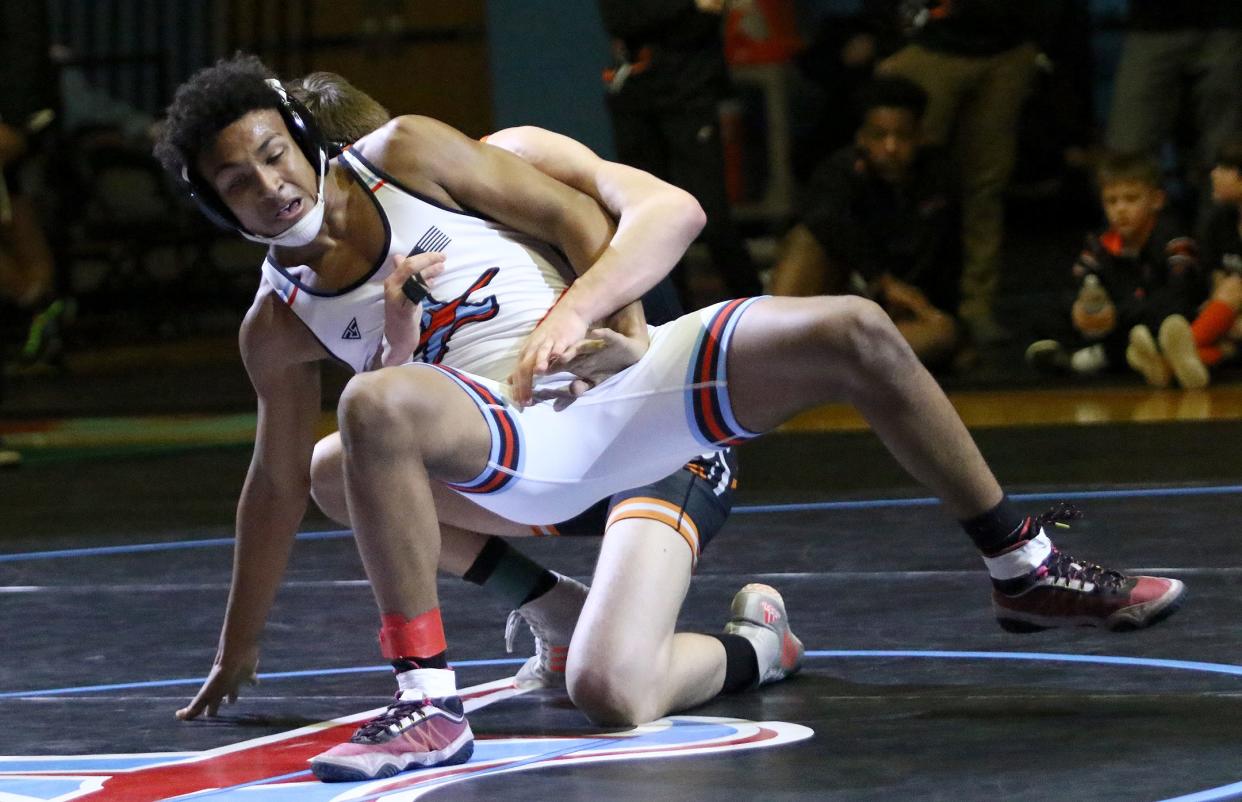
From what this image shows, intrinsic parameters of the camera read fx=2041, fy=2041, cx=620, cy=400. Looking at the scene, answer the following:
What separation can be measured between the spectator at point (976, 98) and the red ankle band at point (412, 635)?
4569mm

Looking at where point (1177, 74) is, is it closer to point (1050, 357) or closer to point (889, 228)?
point (889, 228)

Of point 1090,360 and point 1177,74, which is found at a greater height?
point 1177,74

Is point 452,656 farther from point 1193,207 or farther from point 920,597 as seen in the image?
point 1193,207

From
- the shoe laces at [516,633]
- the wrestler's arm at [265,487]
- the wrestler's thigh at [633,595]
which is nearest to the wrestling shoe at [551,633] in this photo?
the shoe laces at [516,633]

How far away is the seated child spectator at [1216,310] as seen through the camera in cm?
584

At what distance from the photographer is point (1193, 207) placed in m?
8.24

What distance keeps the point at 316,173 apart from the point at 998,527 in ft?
3.25

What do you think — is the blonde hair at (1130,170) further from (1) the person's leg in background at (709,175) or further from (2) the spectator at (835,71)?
(2) the spectator at (835,71)

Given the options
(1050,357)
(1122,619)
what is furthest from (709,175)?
(1122,619)

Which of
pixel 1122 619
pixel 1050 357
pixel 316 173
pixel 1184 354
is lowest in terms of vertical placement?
pixel 1050 357

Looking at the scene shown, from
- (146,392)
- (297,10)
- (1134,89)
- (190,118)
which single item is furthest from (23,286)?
(190,118)

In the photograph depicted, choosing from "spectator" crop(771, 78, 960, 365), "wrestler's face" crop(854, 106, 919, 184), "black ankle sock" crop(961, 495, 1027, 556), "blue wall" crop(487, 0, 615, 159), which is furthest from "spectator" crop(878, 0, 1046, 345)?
"black ankle sock" crop(961, 495, 1027, 556)

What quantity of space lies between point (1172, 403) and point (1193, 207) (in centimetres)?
288

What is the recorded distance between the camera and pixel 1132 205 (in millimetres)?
6062
